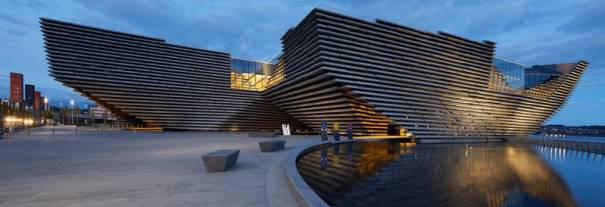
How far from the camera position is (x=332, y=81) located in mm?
25672

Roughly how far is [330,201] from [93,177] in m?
6.22

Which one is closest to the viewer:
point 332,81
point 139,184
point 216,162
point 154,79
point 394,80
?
point 139,184

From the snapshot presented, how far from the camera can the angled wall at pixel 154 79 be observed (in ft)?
109

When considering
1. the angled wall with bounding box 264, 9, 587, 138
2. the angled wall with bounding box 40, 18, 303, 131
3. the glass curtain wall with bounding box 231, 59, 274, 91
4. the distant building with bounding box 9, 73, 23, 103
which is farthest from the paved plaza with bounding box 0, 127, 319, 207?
the glass curtain wall with bounding box 231, 59, 274, 91

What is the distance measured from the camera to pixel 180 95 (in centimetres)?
3872

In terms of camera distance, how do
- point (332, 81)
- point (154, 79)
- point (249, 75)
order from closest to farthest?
point (332, 81), point (154, 79), point (249, 75)

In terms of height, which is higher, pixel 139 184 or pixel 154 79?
pixel 154 79

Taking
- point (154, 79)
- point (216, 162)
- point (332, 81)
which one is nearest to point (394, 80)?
point (332, 81)

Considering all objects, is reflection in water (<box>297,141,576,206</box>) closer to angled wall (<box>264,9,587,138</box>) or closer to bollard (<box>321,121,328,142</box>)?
bollard (<box>321,121,328,142</box>)

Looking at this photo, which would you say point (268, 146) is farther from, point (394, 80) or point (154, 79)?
point (154, 79)

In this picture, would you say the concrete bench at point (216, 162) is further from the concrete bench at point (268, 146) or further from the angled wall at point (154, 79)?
the angled wall at point (154, 79)

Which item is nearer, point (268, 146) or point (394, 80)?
point (268, 146)

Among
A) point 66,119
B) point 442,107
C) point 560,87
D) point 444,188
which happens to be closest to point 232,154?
point 444,188

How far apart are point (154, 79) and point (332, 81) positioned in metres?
24.2
